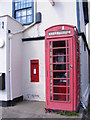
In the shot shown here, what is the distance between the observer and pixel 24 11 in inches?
288

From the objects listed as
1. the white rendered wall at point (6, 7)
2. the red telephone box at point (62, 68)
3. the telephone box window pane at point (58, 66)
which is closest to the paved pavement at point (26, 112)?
the red telephone box at point (62, 68)

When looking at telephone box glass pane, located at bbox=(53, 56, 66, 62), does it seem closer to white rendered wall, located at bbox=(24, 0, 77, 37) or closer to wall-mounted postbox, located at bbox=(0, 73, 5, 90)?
white rendered wall, located at bbox=(24, 0, 77, 37)

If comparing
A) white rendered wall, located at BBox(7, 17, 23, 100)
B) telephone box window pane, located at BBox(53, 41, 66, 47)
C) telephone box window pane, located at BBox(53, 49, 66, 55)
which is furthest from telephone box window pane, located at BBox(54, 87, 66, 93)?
white rendered wall, located at BBox(7, 17, 23, 100)

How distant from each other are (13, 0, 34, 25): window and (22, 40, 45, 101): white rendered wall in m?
1.20

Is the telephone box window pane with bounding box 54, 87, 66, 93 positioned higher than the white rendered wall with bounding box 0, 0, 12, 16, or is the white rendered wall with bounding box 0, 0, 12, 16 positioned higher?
the white rendered wall with bounding box 0, 0, 12, 16

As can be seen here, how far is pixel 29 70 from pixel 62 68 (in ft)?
7.27

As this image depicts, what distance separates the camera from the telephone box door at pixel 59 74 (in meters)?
4.75

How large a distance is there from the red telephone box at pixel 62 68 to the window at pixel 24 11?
2.48 meters

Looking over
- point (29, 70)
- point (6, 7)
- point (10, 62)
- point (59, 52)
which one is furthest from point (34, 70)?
point (6, 7)

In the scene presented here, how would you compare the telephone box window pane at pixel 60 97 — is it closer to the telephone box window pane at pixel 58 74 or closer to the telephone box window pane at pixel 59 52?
the telephone box window pane at pixel 58 74

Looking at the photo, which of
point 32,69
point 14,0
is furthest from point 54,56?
point 14,0

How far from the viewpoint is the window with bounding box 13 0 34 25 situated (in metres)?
7.05

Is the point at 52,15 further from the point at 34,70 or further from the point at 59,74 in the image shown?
the point at 59,74

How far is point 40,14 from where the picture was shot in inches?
266
